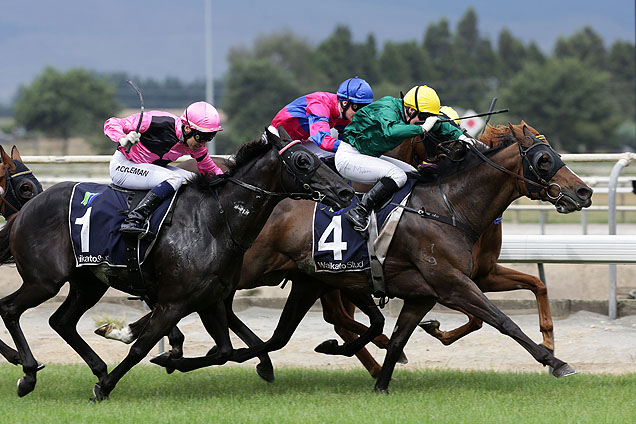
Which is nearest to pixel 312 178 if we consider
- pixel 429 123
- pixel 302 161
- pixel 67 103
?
pixel 302 161

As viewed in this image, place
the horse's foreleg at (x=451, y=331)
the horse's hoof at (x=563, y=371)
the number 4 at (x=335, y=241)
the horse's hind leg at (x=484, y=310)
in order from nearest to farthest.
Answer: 1. the horse's hoof at (x=563, y=371)
2. the horse's hind leg at (x=484, y=310)
3. the number 4 at (x=335, y=241)
4. the horse's foreleg at (x=451, y=331)

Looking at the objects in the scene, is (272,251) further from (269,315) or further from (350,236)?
(269,315)

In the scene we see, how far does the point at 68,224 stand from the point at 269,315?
358 centimetres

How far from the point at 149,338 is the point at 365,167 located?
1814 mm

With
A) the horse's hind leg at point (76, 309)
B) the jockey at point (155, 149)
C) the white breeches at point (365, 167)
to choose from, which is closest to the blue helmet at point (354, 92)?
the white breeches at point (365, 167)

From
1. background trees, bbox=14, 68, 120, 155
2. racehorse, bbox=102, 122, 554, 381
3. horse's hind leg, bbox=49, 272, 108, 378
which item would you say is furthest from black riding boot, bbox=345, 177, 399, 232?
background trees, bbox=14, 68, 120, 155

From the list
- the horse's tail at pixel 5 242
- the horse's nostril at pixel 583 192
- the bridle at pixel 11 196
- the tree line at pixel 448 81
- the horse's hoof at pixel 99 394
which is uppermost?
the tree line at pixel 448 81

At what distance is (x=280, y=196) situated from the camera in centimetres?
591

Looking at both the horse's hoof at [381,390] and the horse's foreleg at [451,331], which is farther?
the horse's foreleg at [451,331]

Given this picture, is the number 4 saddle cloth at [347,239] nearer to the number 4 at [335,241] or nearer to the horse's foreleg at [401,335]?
the number 4 at [335,241]

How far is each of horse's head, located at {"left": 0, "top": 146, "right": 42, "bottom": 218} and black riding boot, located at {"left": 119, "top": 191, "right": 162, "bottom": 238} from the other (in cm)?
186

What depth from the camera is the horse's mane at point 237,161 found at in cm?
600

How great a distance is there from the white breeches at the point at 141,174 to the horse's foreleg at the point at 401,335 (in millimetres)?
1646

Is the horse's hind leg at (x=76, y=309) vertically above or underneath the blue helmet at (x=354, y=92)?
underneath
